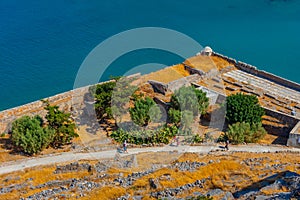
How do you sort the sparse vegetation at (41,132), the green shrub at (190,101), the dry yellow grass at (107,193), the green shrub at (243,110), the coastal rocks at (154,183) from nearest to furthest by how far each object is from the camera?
the dry yellow grass at (107,193)
the coastal rocks at (154,183)
the sparse vegetation at (41,132)
the green shrub at (243,110)
the green shrub at (190,101)

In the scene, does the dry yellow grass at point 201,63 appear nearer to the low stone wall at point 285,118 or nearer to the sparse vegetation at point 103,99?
the low stone wall at point 285,118

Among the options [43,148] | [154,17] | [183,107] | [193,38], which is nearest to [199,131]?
[183,107]

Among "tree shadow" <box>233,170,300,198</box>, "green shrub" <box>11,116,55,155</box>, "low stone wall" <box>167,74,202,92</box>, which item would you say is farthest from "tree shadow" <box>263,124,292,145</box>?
"green shrub" <box>11,116,55,155</box>

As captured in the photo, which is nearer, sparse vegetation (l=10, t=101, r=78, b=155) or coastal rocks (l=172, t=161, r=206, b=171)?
coastal rocks (l=172, t=161, r=206, b=171)

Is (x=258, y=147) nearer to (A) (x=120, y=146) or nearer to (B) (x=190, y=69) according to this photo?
(A) (x=120, y=146)

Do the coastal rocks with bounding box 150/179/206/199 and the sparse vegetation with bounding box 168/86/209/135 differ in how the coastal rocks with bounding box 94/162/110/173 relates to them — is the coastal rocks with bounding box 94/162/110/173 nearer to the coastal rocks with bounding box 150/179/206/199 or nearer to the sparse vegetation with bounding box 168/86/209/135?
the coastal rocks with bounding box 150/179/206/199

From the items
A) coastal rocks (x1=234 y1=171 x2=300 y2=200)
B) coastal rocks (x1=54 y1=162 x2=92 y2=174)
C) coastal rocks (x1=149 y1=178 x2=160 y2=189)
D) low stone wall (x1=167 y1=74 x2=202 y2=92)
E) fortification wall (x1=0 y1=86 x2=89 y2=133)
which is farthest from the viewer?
low stone wall (x1=167 y1=74 x2=202 y2=92)

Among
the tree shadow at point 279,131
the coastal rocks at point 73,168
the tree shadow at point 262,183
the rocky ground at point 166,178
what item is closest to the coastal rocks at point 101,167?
the rocky ground at point 166,178
